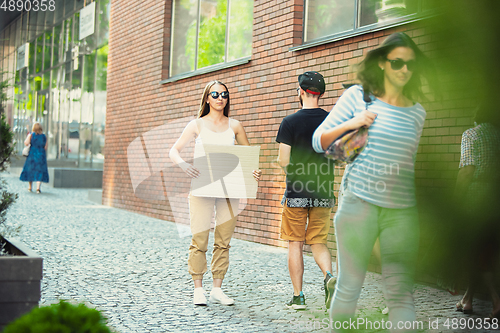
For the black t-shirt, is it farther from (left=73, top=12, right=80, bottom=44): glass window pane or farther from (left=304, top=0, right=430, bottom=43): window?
(left=73, top=12, right=80, bottom=44): glass window pane

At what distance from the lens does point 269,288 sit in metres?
5.28

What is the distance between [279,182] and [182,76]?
12.7 ft

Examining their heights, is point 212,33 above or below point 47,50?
below

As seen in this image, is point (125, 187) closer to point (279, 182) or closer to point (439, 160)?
point (279, 182)

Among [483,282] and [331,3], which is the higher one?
[331,3]

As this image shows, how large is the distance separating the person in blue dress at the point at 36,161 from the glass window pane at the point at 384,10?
40.0 ft

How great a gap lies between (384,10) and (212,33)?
684 cm

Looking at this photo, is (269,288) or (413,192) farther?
(269,288)

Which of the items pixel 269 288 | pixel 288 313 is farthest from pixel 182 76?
pixel 288 313

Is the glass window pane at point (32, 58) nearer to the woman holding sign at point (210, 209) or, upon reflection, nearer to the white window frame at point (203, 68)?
the white window frame at point (203, 68)

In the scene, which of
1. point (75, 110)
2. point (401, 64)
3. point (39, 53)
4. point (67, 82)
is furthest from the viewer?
point (39, 53)

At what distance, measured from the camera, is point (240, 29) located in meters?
9.19

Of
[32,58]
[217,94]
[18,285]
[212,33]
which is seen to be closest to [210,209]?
[217,94]

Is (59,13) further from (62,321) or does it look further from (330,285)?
(62,321)
